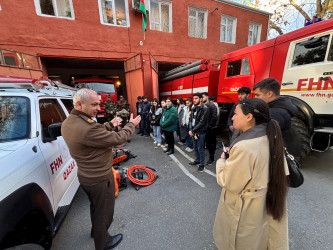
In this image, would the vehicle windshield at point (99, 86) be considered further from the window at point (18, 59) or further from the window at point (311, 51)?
the window at point (311, 51)

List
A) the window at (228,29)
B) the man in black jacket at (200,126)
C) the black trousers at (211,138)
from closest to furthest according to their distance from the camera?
1. the man in black jacket at (200,126)
2. the black trousers at (211,138)
3. the window at (228,29)

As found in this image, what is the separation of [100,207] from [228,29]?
13.0 meters

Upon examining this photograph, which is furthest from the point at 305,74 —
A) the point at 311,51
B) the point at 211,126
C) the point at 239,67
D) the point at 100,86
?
the point at 100,86

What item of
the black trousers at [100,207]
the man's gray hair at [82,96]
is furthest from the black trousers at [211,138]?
the man's gray hair at [82,96]

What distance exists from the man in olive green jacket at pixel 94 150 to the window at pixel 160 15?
30.0ft

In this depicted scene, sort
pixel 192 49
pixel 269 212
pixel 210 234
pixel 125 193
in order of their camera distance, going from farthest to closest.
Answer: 1. pixel 192 49
2. pixel 125 193
3. pixel 210 234
4. pixel 269 212

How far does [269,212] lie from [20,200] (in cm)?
208

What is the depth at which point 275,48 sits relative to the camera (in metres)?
3.59

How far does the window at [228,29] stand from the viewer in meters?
10.2

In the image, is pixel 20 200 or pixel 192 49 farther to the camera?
pixel 192 49

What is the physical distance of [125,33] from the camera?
8.06 meters

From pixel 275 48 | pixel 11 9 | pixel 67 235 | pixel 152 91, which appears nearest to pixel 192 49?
pixel 152 91

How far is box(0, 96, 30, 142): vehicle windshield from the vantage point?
1601 mm

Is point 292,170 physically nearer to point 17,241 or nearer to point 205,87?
point 17,241
